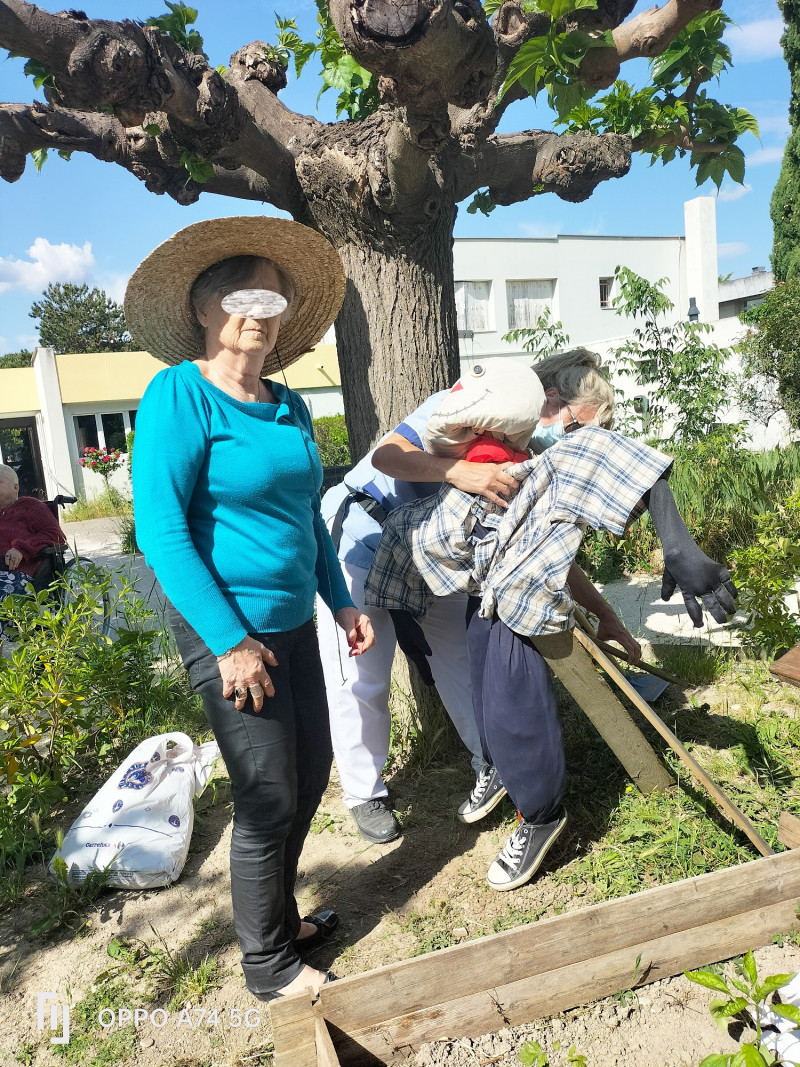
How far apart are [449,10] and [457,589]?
1.63 m

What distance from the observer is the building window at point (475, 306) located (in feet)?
84.1

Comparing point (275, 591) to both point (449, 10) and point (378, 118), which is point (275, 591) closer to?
point (449, 10)

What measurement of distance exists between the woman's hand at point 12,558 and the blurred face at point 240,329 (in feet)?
10.2

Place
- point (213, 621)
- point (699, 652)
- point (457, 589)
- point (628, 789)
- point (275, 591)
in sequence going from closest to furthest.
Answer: point (213, 621)
point (275, 591)
point (457, 589)
point (628, 789)
point (699, 652)

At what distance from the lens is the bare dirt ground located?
1876mm

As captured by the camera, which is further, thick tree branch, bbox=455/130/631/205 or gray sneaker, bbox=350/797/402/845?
thick tree branch, bbox=455/130/631/205

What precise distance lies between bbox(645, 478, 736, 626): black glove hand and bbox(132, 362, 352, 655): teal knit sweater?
988 millimetres

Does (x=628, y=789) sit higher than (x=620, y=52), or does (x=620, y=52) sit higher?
(x=620, y=52)

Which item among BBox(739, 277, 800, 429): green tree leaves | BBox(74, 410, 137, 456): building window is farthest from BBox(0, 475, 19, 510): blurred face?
BBox(74, 410, 137, 456): building window

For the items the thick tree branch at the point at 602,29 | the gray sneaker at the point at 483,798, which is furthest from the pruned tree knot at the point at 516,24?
the gray sneaker at the point at 483,798

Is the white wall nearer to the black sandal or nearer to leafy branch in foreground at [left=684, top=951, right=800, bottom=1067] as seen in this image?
the black sandal

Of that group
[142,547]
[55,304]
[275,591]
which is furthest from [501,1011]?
[55,304]

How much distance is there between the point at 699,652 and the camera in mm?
3873

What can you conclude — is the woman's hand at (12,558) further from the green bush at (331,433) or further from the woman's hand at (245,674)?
the green bush at (331,433)
